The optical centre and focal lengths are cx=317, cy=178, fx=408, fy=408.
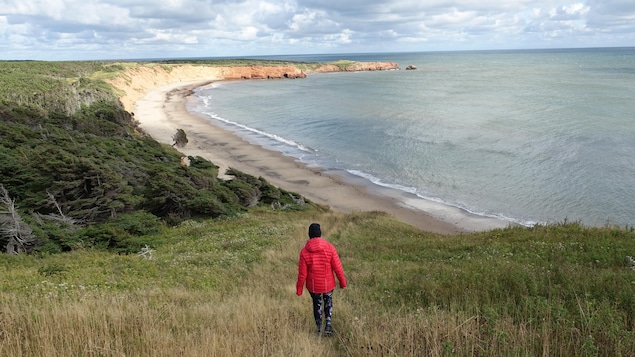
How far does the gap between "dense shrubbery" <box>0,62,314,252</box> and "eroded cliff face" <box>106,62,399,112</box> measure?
51.0 meters

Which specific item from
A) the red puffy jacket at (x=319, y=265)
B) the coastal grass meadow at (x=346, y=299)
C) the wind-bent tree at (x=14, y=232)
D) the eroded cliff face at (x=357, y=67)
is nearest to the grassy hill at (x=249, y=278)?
the coastal grass meadow at (x=346, y=299)

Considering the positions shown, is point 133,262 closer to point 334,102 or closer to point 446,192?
point 446,192

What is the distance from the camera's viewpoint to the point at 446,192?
28438 millimetres

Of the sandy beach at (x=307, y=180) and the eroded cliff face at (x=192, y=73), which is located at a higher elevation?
the eroded cliff face at (x=192, y=73)

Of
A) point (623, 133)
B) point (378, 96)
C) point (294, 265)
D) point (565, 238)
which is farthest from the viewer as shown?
point (378, 96)

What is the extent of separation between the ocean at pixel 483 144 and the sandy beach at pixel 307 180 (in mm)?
1565

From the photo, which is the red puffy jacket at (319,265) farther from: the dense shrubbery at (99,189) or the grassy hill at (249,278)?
the dense shrubbery at (99,189)

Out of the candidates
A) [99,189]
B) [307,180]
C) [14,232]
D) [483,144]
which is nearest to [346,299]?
[14,232]

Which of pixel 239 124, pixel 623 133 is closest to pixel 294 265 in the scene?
pixel 623 133

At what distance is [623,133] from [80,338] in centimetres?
4894

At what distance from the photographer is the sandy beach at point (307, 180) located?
23656 millimetres

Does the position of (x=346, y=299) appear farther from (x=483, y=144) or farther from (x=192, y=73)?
(x=192, y=73)

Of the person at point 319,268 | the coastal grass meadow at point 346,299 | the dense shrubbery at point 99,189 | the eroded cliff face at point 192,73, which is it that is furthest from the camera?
the eroded cliff face at point 192,73

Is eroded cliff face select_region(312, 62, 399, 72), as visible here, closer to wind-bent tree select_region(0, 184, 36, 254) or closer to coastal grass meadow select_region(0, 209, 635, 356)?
wind-bent tree select_region(0, 184, 36, 254)
